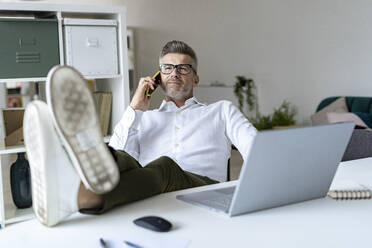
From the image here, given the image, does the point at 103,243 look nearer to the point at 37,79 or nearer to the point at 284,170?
the point at 284,170

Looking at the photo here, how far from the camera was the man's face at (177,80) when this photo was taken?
2.51m

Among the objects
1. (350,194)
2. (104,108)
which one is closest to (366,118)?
(104,108)

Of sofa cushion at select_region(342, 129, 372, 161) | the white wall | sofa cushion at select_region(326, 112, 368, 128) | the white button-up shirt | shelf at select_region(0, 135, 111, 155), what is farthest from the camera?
the white wall

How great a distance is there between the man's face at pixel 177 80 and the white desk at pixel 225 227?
121 centimetres

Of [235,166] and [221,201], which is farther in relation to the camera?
[235,166]

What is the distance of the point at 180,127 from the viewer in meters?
2.45

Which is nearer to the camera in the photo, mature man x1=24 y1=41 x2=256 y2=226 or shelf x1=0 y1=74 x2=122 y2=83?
mature man x1=24 y1=41 x2=256 y2=226

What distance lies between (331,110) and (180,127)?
3.29 m

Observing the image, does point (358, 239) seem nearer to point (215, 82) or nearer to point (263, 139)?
point (263, 139)

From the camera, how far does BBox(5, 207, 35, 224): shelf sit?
10.7 ft

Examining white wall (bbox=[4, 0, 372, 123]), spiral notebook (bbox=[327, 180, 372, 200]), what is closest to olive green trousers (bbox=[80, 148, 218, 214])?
spiral notebook (bbox=[327, 180, 372, 200])

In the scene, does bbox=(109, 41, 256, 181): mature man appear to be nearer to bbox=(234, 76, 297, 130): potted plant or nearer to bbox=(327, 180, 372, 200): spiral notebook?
bbox=(327, 180, 372, 200): spiral notebook

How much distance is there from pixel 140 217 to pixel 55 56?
2404 mm

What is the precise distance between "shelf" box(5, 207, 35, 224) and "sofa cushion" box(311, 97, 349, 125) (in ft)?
10.7
